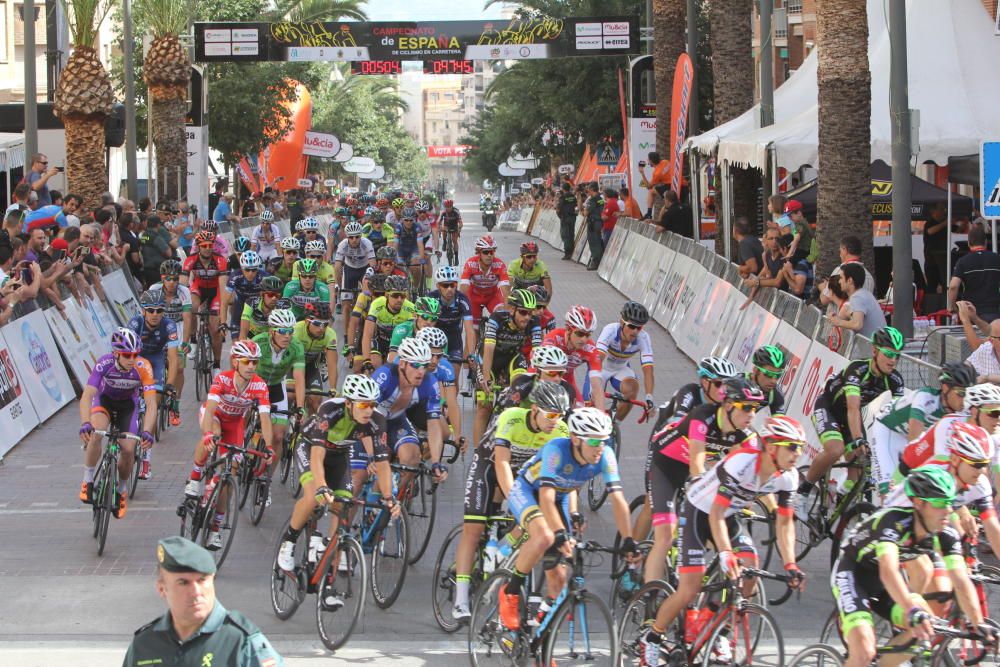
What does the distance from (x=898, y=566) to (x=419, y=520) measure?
17.8 feet

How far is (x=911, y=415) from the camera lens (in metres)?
10.2

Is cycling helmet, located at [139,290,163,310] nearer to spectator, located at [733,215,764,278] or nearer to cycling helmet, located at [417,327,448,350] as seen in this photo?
cycling helmet, located at [417,327,448,350]

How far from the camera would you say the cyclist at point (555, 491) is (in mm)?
8438

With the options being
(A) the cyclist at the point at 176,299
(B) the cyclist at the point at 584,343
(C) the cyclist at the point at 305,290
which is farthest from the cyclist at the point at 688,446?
(A) the cyclist at the point at 176,299

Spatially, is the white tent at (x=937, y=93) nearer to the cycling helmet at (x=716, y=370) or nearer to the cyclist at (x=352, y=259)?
the cyclist at (x=352, y=259)

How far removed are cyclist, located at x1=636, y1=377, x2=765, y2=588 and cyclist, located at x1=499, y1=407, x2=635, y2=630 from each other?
1.72 feet

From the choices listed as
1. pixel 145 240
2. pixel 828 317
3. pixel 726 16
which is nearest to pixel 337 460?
pixel 828 317

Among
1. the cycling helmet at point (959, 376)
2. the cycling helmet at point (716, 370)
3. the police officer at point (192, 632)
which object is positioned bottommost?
the police officer at point (192, 632)

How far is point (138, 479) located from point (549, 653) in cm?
716

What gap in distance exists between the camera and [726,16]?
27.8 meters

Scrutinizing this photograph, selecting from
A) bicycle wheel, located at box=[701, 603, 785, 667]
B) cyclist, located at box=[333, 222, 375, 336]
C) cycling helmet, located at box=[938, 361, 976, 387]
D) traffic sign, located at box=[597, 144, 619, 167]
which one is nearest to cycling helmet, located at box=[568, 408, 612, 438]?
bicycle wheel, located at box=[701, 603, 785, 667]

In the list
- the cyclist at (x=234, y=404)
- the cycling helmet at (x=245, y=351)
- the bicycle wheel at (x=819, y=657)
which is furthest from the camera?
the cycling helmet at (x=245, y=351)

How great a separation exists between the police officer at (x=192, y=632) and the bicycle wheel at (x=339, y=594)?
4325 mm

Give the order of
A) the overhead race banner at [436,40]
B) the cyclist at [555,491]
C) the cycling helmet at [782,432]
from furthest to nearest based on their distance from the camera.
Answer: the overhead race banner at [436,40], the cyclist at [555,491], the cycling helmet at [782,432]
